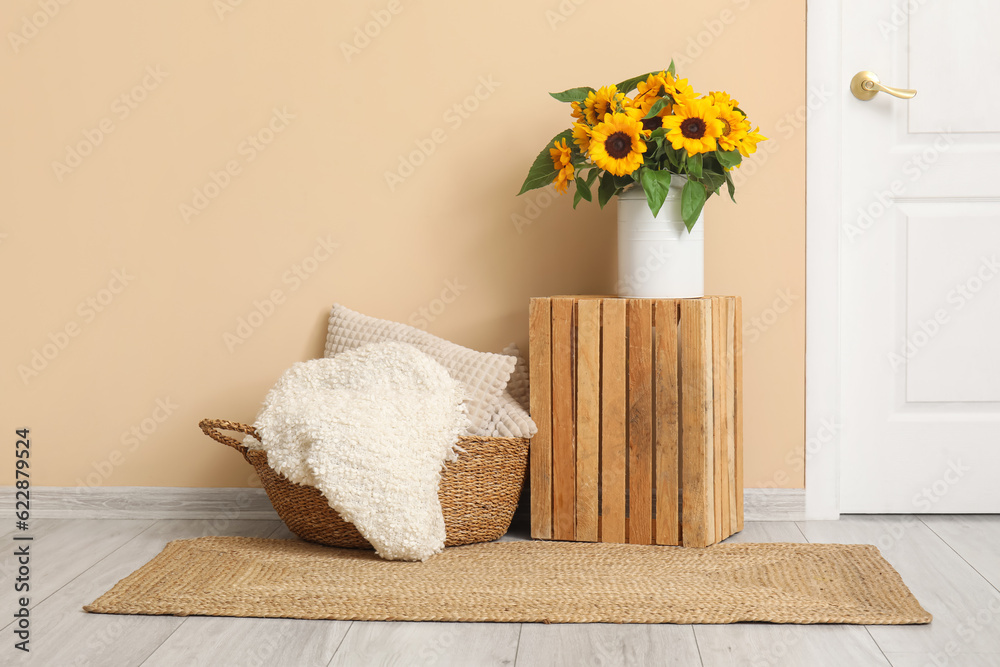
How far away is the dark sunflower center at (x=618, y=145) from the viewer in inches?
61.1

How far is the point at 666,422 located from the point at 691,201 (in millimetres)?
436

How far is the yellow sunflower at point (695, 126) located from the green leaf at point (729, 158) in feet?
0.12

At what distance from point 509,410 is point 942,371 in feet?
3.28

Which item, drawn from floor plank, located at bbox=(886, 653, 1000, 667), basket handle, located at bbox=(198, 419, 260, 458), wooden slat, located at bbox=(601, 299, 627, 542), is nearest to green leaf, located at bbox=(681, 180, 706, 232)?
wooden slat, located at bbox=(601, 299, 627, 542)

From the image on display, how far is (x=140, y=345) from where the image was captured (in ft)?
6.35

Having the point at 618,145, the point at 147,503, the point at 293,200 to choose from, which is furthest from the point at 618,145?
the point at 147,503

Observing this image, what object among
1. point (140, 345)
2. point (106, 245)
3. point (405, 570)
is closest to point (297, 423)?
point (405, 570)

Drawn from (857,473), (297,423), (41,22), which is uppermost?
(41,22)

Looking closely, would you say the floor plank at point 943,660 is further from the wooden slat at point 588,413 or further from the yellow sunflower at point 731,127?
the yellow sunflower at point 731,127

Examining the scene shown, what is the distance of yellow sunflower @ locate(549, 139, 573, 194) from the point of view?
1.63 meters

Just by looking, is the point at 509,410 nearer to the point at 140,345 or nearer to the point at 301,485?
the point at 301,485

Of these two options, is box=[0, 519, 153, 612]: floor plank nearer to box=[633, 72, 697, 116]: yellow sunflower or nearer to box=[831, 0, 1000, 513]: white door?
box=[633, 72, 697, 116]: yellow sunflower

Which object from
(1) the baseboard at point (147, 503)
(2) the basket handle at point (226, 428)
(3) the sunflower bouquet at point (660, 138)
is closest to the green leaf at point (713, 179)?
(3) the sunflower bouquet at point (660, 138)

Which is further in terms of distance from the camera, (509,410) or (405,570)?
(509,410)
